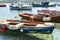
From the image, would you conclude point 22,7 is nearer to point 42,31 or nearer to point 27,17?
point 27,17

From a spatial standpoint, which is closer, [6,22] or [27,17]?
[6,22]

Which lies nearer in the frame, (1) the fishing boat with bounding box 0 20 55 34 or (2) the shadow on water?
(2) the shadow on water

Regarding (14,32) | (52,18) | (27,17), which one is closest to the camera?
(14,32)

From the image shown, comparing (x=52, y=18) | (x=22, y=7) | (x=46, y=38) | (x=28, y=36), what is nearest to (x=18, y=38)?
(x=28, y=36)

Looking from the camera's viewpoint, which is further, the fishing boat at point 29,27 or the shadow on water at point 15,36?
the fishing boat at point 29,27

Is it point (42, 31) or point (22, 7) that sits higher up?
point (42, 31)

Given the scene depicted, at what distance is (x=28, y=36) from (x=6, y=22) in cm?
314

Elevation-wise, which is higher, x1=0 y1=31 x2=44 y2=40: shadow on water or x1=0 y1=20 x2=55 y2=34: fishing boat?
x1=0 y1=20 x2=55 y2=34: fishing boat

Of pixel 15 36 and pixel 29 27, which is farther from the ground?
pixel 29 27

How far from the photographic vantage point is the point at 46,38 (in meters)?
26.6

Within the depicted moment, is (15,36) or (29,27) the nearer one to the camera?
(29,27)

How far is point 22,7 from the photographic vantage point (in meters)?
76.0

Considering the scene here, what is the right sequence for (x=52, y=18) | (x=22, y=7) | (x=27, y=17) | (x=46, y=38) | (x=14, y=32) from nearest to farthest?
(x=46, y=38) < (x=14, y=32) < (x=52, y=18) < (x=27, y=17) < (x=22, y=7)

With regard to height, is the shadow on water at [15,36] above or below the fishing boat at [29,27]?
below
